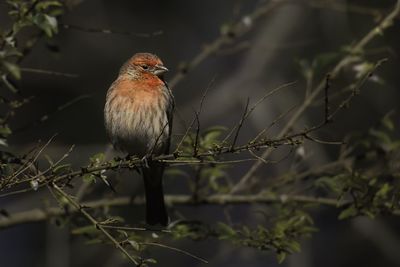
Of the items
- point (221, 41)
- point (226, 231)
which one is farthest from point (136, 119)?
point (226, 231)

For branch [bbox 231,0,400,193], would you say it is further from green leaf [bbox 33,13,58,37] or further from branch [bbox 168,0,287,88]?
green leaf [bbox 33,13,58,37]

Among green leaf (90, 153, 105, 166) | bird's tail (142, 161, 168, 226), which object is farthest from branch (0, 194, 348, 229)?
green leaf (90, 153, 105, 166)

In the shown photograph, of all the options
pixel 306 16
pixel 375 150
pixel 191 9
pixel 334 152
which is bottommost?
pixel 375 150

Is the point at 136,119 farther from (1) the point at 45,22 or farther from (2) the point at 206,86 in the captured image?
(2) the point at 206,86

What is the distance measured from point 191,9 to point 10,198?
4.57 metres

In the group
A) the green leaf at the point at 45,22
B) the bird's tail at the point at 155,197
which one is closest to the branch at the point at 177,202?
the bird's tail at the point at 155,197

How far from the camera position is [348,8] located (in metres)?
7.55

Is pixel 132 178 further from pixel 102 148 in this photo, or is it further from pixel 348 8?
pixel 348 8

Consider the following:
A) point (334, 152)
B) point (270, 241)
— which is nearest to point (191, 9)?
point (334, 152)

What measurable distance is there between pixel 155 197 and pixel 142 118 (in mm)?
706

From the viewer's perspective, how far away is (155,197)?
7.13 meters

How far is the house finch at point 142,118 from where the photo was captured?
273 inches

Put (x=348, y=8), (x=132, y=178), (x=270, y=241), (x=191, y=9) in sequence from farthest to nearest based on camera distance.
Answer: (x=191, y=9) < (x=132, y=178) < (x=348, y=8) < (x=270, y=241)

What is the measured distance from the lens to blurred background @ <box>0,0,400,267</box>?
10.4m
